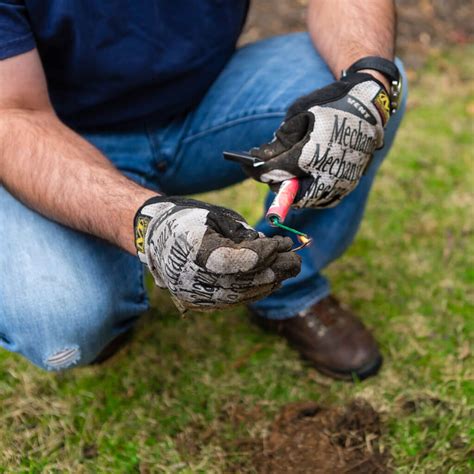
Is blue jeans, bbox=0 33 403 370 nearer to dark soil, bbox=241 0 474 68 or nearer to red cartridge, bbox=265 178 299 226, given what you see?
red cartridge, bbox=265 178 299 226

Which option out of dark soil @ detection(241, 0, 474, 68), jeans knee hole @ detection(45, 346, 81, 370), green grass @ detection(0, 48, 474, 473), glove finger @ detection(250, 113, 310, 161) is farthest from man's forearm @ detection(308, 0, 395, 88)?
dark soil @ detection(241, 0, 474, 68)

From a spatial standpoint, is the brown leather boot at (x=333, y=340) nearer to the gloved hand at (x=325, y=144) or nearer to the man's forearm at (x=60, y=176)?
the gloved hand at (x=325, y=144)

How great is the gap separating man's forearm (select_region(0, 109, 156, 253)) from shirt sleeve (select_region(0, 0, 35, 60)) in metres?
0.14

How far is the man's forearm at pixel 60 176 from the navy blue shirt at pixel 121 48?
19 centimetres

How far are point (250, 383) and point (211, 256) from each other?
93cm

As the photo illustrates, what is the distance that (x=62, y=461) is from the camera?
1.80 m

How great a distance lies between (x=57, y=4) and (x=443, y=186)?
1.74m

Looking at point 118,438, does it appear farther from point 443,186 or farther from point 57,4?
point 443,186

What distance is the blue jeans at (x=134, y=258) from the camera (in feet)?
5.44

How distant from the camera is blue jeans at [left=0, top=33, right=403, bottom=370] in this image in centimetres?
166

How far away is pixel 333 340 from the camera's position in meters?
2.06

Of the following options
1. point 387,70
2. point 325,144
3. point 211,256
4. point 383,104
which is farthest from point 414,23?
point 211,256

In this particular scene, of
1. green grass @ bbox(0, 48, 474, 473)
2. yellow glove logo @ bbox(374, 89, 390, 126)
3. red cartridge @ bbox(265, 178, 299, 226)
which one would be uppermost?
yellow glove logo @ bbox(374, 89, 390, 126)

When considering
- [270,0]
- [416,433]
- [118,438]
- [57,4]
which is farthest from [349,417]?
[270,0]
